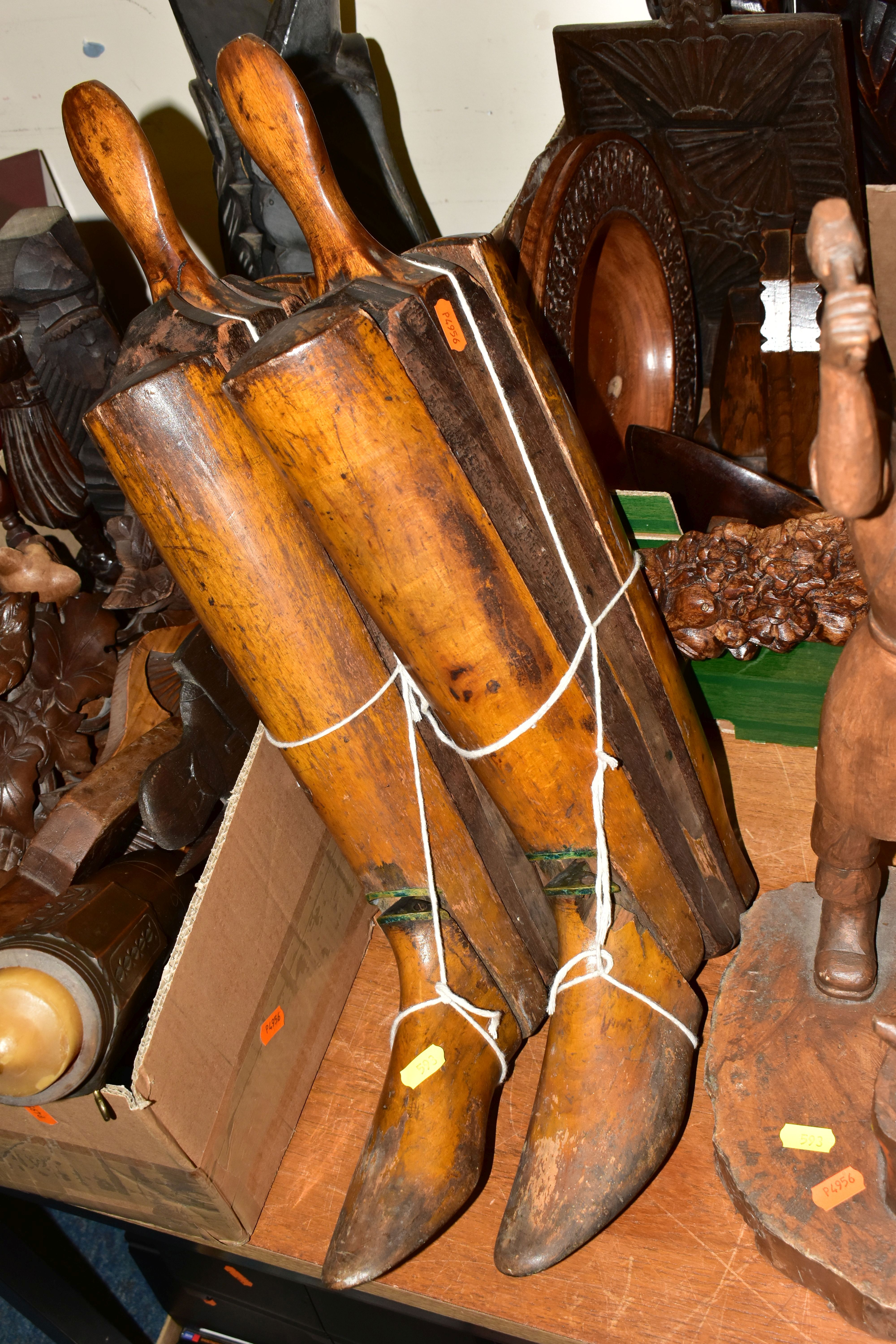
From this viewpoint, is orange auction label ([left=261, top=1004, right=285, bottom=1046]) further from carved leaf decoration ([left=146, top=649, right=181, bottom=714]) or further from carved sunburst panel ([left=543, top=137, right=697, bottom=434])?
carved sunburst panel ([left=543, top=137, right=697, bottom=434])

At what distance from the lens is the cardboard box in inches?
32.2

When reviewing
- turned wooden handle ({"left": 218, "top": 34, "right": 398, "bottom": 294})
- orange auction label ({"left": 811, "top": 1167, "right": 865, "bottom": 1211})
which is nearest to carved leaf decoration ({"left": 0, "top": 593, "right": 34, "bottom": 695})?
turned wooden handle ({"left": 218, "top": 34, "right": 398, "bottom": 294})

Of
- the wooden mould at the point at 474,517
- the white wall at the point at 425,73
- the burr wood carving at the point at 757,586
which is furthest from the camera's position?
the white wall at the point at 425,73

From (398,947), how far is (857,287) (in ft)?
2.10

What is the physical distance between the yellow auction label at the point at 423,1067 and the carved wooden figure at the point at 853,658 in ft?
1.04

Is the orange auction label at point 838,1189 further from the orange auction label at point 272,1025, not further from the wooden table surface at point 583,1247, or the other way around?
the orange auction label at point 272,1025

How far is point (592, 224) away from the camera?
103 centimetres

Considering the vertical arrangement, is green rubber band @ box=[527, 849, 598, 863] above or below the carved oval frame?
below

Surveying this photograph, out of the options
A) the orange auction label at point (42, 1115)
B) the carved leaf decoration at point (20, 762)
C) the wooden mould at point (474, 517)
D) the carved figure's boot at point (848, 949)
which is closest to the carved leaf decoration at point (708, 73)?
the wooden mould at point (474, 517)

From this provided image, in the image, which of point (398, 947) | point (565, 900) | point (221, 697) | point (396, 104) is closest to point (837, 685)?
point (565, 900)

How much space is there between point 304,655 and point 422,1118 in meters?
0.38

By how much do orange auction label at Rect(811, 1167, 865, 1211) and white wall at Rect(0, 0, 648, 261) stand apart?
1.35m

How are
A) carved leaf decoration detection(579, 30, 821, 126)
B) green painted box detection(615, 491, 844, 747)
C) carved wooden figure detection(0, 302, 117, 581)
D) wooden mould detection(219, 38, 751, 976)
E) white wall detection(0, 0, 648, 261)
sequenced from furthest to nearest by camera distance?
white wall detection(0, 0, 648, 261)
carved wooden figure detection(0, 302, 117, 581)
carved leaf decoration detection(579, 30, 821, 126)
green painted box detection(615, 491, 844, 747)
wooden mould detection(219, 38, 751, 976)

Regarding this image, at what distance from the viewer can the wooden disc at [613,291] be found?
3.15ft
